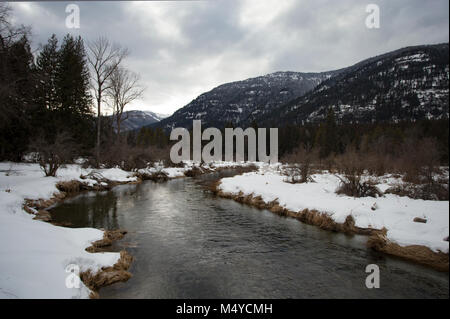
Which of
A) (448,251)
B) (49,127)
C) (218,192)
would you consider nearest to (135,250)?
(448,251)

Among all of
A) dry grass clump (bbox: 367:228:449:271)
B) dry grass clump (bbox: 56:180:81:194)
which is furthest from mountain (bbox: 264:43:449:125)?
dry grass clump (bbox: 56:180:81:194)

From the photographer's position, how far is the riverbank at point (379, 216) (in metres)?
7.36

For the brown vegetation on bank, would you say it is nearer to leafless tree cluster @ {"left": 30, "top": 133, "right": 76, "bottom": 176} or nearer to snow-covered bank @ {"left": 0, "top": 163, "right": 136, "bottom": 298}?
snow-covered bank @ {"left": 0, "top": 163, "right": 136, "bottom": 298}

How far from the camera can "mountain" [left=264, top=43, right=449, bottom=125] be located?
11231 cm

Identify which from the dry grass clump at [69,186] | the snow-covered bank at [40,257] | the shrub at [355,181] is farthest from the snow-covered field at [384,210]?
the dry grass clump at [69,186]

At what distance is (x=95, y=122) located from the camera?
34625 millimetres

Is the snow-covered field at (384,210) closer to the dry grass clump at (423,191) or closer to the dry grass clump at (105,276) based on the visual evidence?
the dry grass clump at (423,191)

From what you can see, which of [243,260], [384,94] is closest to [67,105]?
[243,260]

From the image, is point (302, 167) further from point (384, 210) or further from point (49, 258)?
point (49, 258)

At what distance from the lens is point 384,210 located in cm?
1027

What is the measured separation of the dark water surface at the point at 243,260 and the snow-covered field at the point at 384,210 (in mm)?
953
